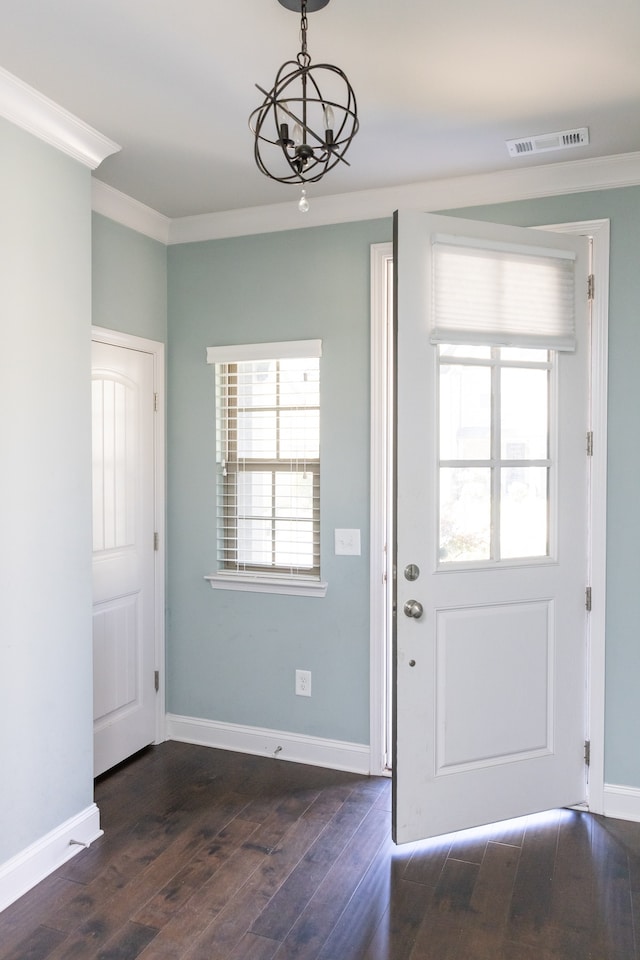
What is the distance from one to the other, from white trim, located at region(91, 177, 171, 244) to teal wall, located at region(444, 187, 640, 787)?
202 centimetres

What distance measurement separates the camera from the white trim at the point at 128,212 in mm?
3053

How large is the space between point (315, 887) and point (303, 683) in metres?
1.08

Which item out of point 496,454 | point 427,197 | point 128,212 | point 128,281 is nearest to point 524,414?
point 496,454

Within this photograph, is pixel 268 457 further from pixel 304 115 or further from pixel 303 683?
pixel 304 115

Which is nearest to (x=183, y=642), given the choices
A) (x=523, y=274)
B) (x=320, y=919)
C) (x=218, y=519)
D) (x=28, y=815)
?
(x=218, y=519)

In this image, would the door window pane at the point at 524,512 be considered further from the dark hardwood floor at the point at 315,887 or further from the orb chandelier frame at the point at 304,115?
the orb chandelier frame at the point at 304,115

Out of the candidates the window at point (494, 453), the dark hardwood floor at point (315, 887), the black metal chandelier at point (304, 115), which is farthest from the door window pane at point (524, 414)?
the dark hardwood floor at point (315, 887)

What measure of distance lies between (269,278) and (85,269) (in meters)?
1.00

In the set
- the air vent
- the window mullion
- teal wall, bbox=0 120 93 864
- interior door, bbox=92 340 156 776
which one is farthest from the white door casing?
the air vent

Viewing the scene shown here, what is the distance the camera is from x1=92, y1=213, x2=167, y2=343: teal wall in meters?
3.11

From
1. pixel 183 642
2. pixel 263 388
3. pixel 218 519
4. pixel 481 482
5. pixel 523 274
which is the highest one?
pixel 523 274

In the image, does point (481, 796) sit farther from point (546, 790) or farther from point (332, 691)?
point (332, 691)

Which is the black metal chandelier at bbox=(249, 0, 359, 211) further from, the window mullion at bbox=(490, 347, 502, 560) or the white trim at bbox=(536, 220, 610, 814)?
the white trim at bbox=(536, 220, 610, 814)

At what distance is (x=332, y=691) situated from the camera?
332 centimetres
